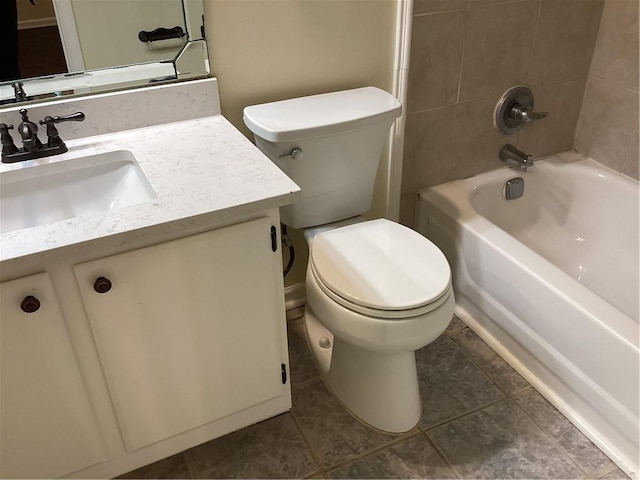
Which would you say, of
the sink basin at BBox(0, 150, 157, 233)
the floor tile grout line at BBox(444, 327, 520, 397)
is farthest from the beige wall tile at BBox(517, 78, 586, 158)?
the sink basin at BBox(0, 150, 157, 233)

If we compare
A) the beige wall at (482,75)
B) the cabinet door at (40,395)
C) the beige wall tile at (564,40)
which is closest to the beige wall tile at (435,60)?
the beige wall at (482,75)

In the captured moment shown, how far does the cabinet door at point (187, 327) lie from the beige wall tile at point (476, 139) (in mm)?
1018

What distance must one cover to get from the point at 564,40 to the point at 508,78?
24 centimetres

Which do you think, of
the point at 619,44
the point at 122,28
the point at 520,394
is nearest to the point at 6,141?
the point at 122,28

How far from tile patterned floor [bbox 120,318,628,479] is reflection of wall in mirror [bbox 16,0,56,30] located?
116 cm

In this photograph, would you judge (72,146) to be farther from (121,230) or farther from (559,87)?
(559,87)

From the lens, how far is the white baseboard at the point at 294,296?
213 cm

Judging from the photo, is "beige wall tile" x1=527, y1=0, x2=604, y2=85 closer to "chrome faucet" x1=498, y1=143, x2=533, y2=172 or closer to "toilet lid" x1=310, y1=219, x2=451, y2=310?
"chrome faucet" x1=498, y1=143, x2=533, y2=172

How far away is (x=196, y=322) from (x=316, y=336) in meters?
0.71

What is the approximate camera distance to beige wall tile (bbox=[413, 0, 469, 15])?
1.80 metres

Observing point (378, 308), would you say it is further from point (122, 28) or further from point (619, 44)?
point (619, 44)

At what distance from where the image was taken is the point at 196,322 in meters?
1.35

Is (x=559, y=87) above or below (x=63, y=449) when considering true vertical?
above

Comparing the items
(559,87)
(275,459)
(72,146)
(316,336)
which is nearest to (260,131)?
(72,146)
